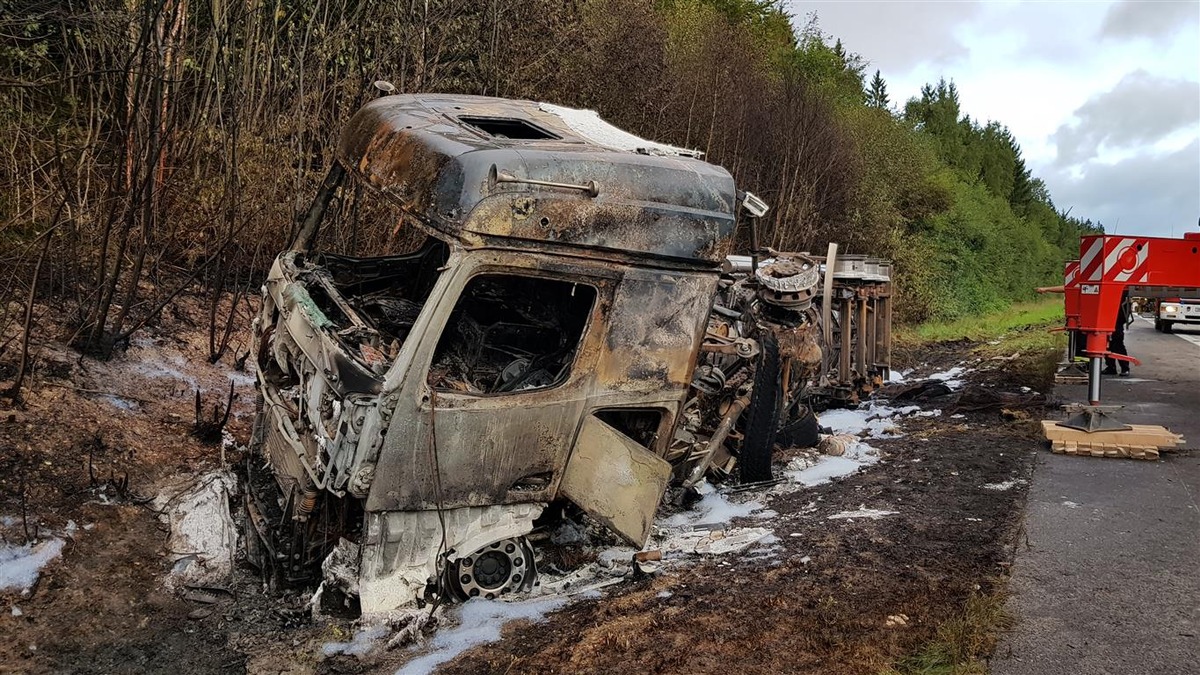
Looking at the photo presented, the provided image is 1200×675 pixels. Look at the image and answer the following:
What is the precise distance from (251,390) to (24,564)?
3.24m

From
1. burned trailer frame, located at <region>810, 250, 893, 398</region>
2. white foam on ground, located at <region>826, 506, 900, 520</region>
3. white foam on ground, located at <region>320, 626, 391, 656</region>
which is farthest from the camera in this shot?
burned trailer frame, located at <region>810, 250, 893, 398</region>

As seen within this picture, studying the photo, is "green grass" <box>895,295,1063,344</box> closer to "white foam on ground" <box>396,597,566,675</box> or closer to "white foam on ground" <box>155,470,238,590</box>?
"white foam on ground" <box>396,597,566,675</box>

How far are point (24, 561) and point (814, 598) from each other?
12.4ft

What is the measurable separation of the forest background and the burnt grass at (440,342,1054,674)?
12.6ft

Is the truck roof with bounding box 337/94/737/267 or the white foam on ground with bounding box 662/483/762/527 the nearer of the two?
the truck roof with bounding box 337/94/737/267

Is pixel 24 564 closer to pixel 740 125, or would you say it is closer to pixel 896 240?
pixel 740 125

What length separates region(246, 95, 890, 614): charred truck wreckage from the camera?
156 inches

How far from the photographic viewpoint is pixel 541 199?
161 inches

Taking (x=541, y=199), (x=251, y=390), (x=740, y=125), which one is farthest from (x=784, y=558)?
(x=740, y=125)

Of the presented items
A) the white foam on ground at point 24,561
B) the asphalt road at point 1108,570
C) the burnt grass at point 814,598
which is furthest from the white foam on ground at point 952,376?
the white foam on ground at point 24,561

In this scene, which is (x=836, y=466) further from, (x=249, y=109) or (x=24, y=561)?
(x=249, y=109)

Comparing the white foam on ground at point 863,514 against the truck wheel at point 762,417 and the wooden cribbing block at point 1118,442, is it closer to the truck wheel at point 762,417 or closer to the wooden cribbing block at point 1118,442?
the truck wheel at point 762,417

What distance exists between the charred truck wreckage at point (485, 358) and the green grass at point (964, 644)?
1440mm

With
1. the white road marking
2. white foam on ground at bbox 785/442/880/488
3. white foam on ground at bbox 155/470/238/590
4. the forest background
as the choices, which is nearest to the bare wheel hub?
white foam on ground at bbox 155/470/238/590
